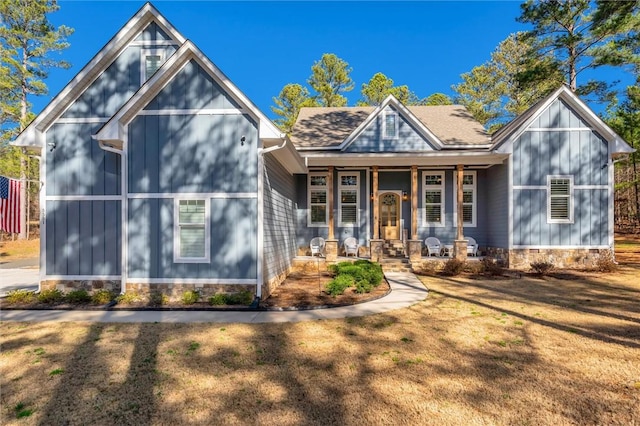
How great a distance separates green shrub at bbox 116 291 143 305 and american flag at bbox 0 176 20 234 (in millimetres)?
3515

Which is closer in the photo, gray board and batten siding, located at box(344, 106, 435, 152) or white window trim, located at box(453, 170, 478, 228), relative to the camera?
gray board and batten siding, located at box(344, 106, 435, 152)

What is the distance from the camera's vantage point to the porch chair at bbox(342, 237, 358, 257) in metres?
13.8

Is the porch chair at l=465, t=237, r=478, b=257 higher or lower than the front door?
lower

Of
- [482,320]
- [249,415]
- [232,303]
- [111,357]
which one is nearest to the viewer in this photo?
[249,415]

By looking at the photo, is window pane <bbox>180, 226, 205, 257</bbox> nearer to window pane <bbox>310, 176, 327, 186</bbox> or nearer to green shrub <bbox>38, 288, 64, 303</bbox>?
green shrub <bbox>38, 288, 64, 303</bbox>

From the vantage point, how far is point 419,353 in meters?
4.75

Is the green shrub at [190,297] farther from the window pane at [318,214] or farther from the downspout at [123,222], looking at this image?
the window pane at [318,214]

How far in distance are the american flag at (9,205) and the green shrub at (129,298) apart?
3515 millimetres

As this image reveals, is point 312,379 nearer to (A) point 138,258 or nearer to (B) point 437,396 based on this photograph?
(B) point 437,396

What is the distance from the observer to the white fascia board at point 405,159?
12633mm

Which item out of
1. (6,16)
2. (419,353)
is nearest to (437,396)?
(419,353)

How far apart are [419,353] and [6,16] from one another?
106 ft

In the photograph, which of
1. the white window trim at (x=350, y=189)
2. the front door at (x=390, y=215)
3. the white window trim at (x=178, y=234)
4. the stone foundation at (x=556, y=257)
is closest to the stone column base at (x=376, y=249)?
the white window trim at (x=350, y=189)

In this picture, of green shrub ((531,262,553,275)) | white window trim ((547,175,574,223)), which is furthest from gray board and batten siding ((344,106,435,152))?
green shrub ((531,262,553,275))
